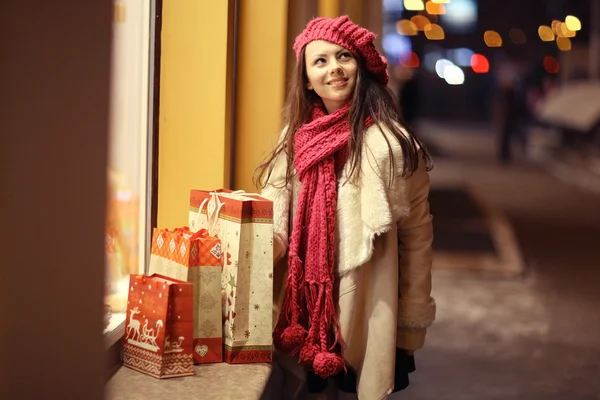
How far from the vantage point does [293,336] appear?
2979 mm

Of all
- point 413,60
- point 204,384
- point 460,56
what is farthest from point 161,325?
point 460,56

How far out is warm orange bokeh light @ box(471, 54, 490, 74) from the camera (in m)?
48.2

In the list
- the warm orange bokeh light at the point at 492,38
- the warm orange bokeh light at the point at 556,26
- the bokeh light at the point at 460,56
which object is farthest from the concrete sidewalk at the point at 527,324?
the bokeh light at the point at 460,56

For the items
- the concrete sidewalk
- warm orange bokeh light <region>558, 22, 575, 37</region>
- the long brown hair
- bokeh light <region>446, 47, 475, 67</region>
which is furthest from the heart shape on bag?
bokeh light <region>446, 47, 475, 67</region>

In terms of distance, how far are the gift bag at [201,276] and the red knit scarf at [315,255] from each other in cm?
26

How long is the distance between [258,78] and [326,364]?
4.55 ft

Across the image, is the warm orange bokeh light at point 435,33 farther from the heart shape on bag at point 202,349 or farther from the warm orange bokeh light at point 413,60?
the heart shape on bag at point 202,349

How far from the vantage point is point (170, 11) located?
352 centimetres

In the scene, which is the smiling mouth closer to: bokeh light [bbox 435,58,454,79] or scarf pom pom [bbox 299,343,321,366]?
scarf pom pom [bbox 299,343,321,366]

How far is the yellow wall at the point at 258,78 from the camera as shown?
380cm

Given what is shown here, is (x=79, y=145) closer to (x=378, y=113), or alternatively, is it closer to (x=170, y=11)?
(x=378, y=113)

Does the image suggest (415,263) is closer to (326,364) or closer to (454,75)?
(326,364)

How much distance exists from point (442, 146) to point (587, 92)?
5.64 meters

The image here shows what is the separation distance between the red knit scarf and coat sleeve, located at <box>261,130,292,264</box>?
0.18 feet
